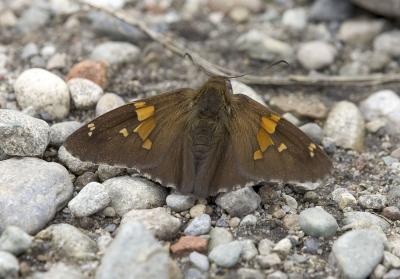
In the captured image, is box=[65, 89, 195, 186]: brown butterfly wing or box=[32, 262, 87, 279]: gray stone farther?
box=[65, 89, 195, 186]: brown butterfly wing

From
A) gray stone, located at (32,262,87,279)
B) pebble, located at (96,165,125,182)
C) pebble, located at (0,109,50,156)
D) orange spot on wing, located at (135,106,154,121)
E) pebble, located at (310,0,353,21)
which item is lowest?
gray stone, located at (32,262,87,279)

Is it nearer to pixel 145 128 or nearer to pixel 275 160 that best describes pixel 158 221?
pixel 145 128

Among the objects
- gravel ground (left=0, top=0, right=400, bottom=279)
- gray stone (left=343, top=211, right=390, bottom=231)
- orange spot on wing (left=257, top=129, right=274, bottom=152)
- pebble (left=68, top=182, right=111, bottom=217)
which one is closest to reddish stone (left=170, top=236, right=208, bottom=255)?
gravel ground (left=0, top=0, right=400, bottom=279)

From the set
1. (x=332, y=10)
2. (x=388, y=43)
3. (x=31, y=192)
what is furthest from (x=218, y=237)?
(x=332, y=10)

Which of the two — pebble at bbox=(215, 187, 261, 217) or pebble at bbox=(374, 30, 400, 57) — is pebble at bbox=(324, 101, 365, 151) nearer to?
pebble at bbox=(374, 30, 400, 57)

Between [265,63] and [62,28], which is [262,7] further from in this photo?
[62,28]

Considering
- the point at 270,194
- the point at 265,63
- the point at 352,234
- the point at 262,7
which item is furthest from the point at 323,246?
the point at 262,7

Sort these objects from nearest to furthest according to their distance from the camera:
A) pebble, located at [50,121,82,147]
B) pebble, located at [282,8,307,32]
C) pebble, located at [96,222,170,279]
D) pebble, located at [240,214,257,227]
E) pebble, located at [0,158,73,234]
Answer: pebble, located at [96,222,170,279]
pebble, located at [0,158,73,234]
pebble, located at [240,214,257,227]
pebble, located at [50,121,82,147]
pebble, located at [282,8,307,32]
